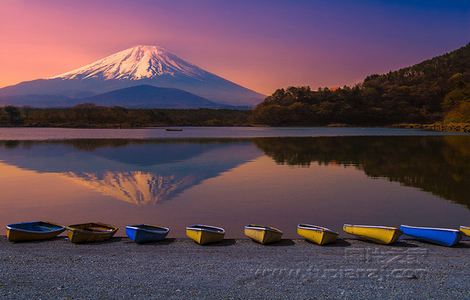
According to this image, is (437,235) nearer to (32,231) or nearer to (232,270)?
(232,270)

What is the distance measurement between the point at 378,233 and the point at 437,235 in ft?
3.55

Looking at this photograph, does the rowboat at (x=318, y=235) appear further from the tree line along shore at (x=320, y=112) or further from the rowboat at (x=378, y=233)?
the tree line along shore at (x=320, y=112)

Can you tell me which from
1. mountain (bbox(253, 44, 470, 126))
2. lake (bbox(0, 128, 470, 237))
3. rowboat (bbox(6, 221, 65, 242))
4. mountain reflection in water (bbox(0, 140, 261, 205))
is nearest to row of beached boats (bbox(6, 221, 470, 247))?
rowboat (bbox(6, 221, 65, 242))

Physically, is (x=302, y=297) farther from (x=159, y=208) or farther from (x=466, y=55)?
(x=466, y=55)

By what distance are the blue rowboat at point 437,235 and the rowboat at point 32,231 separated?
22.6ft

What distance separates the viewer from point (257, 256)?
322 inches

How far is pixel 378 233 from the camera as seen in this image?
29.5 ft

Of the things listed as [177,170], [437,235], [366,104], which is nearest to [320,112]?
[366,104]

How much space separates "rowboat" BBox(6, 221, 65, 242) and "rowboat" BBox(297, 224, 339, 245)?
15.5 feet

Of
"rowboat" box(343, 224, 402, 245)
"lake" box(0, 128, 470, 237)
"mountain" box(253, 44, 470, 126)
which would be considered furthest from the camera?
"mountain" box(253, 44, 470, 126)

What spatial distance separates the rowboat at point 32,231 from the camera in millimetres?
8969

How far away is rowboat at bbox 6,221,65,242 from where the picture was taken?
353 inches

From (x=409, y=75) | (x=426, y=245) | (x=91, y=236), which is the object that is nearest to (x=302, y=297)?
(x=426, y=245)

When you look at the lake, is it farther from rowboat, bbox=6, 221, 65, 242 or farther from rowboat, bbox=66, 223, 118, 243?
rowboat, bbox=6, 221, 65, 242
